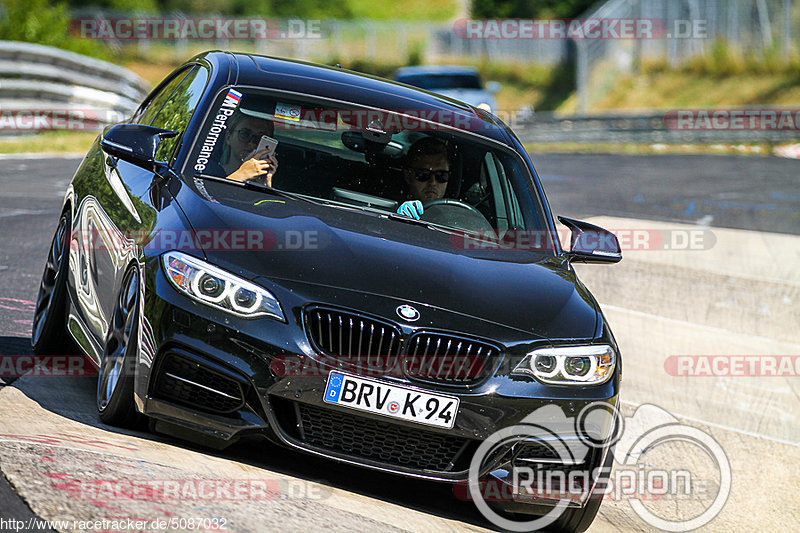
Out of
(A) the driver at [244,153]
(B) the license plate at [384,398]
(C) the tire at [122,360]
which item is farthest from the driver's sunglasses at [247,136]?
(B) the license plate at [384,398]

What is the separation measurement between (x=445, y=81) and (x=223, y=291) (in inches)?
891

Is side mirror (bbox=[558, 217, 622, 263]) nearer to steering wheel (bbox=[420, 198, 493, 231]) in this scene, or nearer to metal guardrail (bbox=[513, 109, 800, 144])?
steering wheel (bbox=[420, 198, 493, 231])

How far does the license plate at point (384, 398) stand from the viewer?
4.05 meters

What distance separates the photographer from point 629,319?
8.95 meters

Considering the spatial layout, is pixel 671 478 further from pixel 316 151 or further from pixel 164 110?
pixel 164 110

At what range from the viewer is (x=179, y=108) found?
18.5 ft

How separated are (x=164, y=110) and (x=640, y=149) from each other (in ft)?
73.5

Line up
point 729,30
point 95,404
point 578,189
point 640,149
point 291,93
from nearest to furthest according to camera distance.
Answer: point 95,404
point 291,93
point 578,189
point 640,149
point 729,30

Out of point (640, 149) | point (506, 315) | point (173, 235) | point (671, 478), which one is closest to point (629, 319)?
point (671, 478)

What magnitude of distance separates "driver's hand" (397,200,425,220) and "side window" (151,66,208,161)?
3.49ft

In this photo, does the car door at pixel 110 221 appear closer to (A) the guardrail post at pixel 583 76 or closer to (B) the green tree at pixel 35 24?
(B) the green tree at pixel 35 24

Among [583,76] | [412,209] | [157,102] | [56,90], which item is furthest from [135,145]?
[583,76]

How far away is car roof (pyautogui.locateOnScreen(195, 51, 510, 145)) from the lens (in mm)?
5578

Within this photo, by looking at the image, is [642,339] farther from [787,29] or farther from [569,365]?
[787,29]
